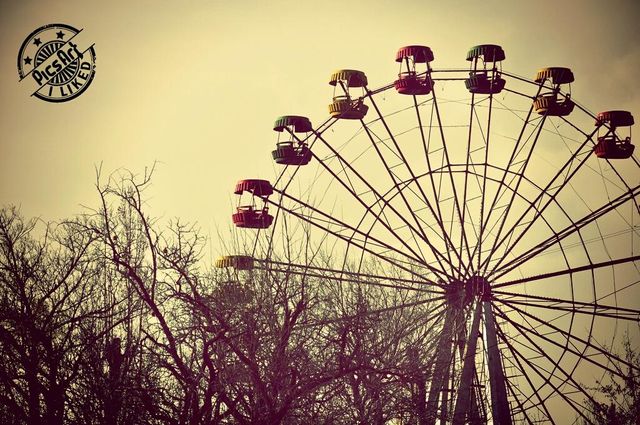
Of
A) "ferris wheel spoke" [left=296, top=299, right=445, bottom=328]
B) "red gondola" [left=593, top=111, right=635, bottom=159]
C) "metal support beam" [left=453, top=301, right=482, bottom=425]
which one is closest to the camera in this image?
"ferris wheel spoke" [left=296, top=299, right=445, bottom=328]

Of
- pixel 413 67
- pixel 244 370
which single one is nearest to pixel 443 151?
pixel 413 67

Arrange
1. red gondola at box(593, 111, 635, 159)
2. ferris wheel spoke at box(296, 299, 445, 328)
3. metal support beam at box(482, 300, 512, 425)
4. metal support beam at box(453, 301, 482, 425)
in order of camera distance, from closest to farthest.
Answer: ferris wheel spoke at box(296, 299, 445, 328) < metal support beam at box(482, 300, 512, 425) < metal support beam at box(453, 301, 482, 425) < red gondola at box(593, 111, 635, 159)

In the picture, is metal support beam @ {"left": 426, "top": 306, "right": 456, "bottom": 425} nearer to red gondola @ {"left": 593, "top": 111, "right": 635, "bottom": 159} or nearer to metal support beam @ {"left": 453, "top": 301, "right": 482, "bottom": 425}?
metal support beam @ {"left": 453, "top": 301, "right": 482, "bottom": 425}

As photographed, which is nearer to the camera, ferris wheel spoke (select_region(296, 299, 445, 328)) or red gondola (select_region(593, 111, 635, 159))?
ferris wheel spoke (select_region(296, 299, 445, 328))

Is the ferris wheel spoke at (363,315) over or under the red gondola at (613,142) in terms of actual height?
under

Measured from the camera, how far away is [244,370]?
16.4 meters

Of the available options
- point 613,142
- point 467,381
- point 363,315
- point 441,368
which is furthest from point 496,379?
point 613,142

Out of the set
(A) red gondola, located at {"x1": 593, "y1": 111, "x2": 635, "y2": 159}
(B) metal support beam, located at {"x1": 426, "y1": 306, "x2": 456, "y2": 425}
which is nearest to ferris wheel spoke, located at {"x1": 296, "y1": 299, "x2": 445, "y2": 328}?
(B) metal support beam, located at {"x1": 426, "y1": 306, "x2": 456, "y2": 425}

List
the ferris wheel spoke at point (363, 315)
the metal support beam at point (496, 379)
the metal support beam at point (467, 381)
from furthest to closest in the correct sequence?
the metal support beam at point (467, 381), the metal support beam at point (496, 379), the ferris wheel spoke at point (363, 315)

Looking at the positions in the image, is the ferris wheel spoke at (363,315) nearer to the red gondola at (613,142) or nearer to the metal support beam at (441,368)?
the metal support beam at (441,368)

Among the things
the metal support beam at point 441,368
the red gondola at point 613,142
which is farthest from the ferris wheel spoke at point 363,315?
the red gondola at point 613,142

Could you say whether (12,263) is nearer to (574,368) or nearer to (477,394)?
(477,394)

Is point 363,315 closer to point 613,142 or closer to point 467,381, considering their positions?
point 467,381

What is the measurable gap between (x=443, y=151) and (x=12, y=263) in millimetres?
10683
